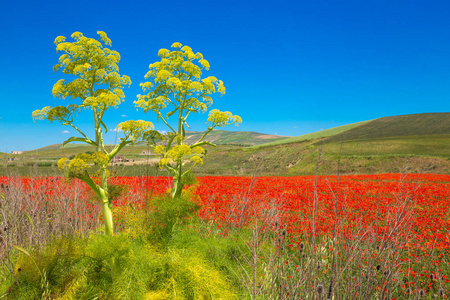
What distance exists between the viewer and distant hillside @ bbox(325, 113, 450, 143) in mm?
56062

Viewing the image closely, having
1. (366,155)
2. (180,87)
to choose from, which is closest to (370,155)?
(366,155)

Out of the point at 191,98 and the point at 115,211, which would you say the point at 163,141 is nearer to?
the point at 191,98

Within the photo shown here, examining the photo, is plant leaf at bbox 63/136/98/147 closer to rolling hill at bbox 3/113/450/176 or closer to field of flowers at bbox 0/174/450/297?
field of flowers at bbox 0/174/450/297

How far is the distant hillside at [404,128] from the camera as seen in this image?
56.1 meters

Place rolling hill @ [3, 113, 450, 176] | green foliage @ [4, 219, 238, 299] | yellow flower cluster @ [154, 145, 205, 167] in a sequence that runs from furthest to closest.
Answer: rolling hill @ [3, 113, 450, 176] < yellow flower cluster @ [154, 145, 205, 167] < green foliage @ [4, 219, 238, 299]

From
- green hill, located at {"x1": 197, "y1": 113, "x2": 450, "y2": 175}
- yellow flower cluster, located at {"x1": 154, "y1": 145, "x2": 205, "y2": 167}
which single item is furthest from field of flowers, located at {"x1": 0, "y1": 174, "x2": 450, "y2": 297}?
green hill, located at {"x1": 197, "y1": 113, "x2": 450, "y2": 175}

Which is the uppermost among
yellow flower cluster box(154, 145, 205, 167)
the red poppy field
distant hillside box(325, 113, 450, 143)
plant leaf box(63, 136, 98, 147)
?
distant hillside box(325, 113, 450, 143)

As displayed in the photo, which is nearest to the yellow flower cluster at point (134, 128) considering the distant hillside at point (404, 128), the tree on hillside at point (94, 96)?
the tree on hillside at point (94, 96)

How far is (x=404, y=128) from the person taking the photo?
61.5 metres

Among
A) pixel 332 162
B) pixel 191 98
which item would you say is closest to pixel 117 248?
pixel 191 98

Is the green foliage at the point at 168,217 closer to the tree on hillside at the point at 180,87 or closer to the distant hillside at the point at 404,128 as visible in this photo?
the tree on hillside at the point at 180,87

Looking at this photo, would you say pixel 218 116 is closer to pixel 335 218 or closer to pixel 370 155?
pixel 335 218

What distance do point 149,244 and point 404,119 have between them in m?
85.0

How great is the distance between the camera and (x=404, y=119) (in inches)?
2756
